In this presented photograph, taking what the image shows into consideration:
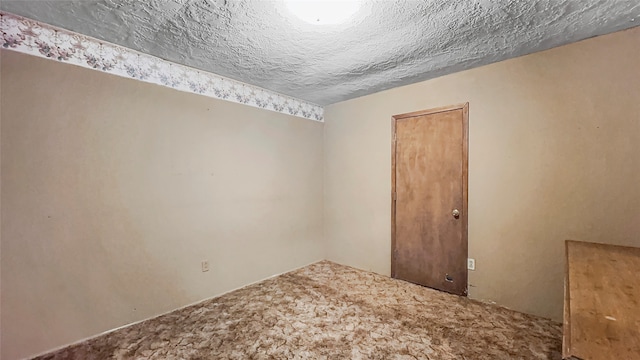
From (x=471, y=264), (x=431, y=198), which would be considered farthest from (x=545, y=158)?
(x=471, y=264)

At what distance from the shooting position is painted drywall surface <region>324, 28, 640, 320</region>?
1.88m

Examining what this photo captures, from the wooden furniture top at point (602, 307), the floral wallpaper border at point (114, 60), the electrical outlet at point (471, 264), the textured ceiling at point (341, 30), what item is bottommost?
the electrical outlet at point (471, 264)

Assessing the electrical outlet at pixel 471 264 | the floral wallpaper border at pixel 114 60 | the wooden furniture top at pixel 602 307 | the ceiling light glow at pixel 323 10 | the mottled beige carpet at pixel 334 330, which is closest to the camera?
the wooden furniture top at pixel 602 307

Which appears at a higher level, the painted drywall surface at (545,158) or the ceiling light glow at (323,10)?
the ceiling light glow at (323,10)

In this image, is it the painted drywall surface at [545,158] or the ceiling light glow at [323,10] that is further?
the painted drywall surface at [545,158]

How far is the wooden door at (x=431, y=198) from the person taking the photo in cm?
261

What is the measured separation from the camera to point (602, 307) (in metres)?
0.92

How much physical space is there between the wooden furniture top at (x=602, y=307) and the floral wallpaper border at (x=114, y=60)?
2997 millimetres

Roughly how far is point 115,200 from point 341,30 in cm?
223

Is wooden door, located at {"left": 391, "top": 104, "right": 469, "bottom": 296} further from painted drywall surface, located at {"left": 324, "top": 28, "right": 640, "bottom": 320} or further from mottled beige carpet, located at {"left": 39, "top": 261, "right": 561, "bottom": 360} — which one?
mottled beige carpet, located at {"left": 39, "top": 261, "right": 561, "bottom": 360}

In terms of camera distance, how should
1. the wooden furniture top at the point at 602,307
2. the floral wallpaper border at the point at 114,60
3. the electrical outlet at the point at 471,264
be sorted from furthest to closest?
1. the electrical outlet at the point at 471,264
2. the floral wallpaper border at the point at 114,60
3. the wooden furniture top at the point at 602,307

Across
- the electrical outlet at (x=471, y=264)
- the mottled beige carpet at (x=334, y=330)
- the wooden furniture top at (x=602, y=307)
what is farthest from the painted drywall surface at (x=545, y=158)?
the wooden furniture top at (x=602, y=307)

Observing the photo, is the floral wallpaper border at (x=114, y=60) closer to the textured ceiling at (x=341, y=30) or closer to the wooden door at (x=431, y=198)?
the textured ceiling at (x=341, y=30)

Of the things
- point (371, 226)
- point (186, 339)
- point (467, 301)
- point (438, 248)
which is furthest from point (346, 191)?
point (186, 339)
